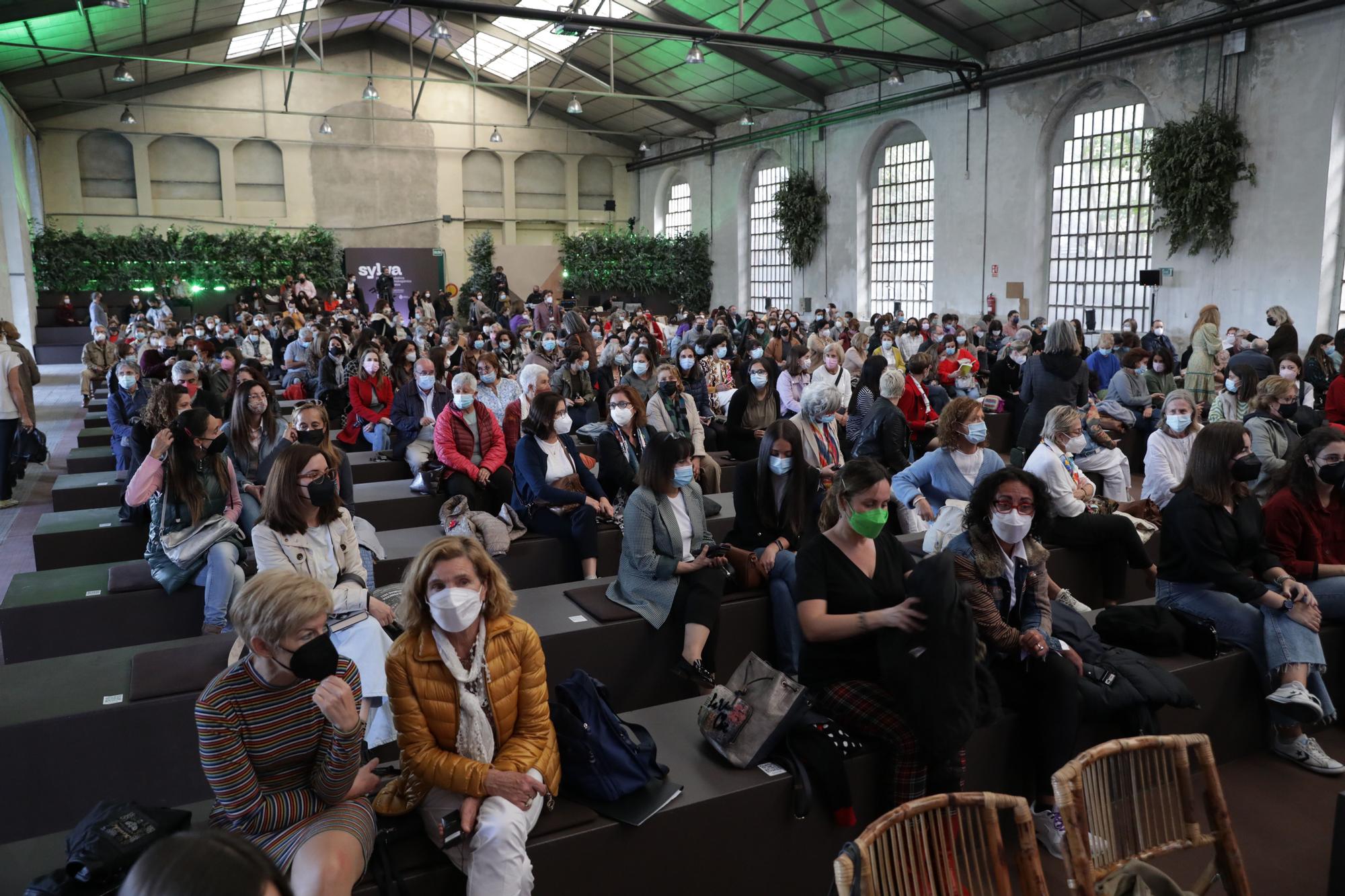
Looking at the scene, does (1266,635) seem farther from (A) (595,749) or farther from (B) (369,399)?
(B) (369,399)

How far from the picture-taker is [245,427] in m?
5.43

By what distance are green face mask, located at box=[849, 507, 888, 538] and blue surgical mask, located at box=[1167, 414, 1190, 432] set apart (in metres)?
3.36

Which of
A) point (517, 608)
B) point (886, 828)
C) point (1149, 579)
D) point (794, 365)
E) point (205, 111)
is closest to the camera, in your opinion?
point (886, 828)

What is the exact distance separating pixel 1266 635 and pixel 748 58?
19.4 metres

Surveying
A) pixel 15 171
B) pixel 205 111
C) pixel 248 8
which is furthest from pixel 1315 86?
pixel 205 111

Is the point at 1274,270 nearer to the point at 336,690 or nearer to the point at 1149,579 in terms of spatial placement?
the point at 1149,579

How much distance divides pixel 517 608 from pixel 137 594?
1.84 meters

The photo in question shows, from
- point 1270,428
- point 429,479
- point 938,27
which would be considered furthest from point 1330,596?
point 938,27

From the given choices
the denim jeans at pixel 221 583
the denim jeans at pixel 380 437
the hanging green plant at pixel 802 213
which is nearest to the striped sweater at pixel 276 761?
the denim jeans at pixel 221 583

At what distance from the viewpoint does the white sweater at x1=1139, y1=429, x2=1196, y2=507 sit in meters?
5.56

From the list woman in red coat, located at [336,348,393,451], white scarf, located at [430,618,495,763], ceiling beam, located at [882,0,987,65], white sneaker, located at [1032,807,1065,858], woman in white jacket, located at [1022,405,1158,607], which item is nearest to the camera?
white scarf, located at [430,618,495,763]

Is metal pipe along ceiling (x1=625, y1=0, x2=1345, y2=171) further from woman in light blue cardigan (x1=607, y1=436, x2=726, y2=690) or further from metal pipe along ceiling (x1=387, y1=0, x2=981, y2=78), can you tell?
woman in light blue cardigan (x1=607, y1=436, x2=726, y2=690)

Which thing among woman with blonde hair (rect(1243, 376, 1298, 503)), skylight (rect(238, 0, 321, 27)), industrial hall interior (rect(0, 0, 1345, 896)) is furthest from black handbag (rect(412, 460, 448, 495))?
skylight (rect(238, 0, 321, 27))

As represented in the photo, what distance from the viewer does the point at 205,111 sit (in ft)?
81.9
